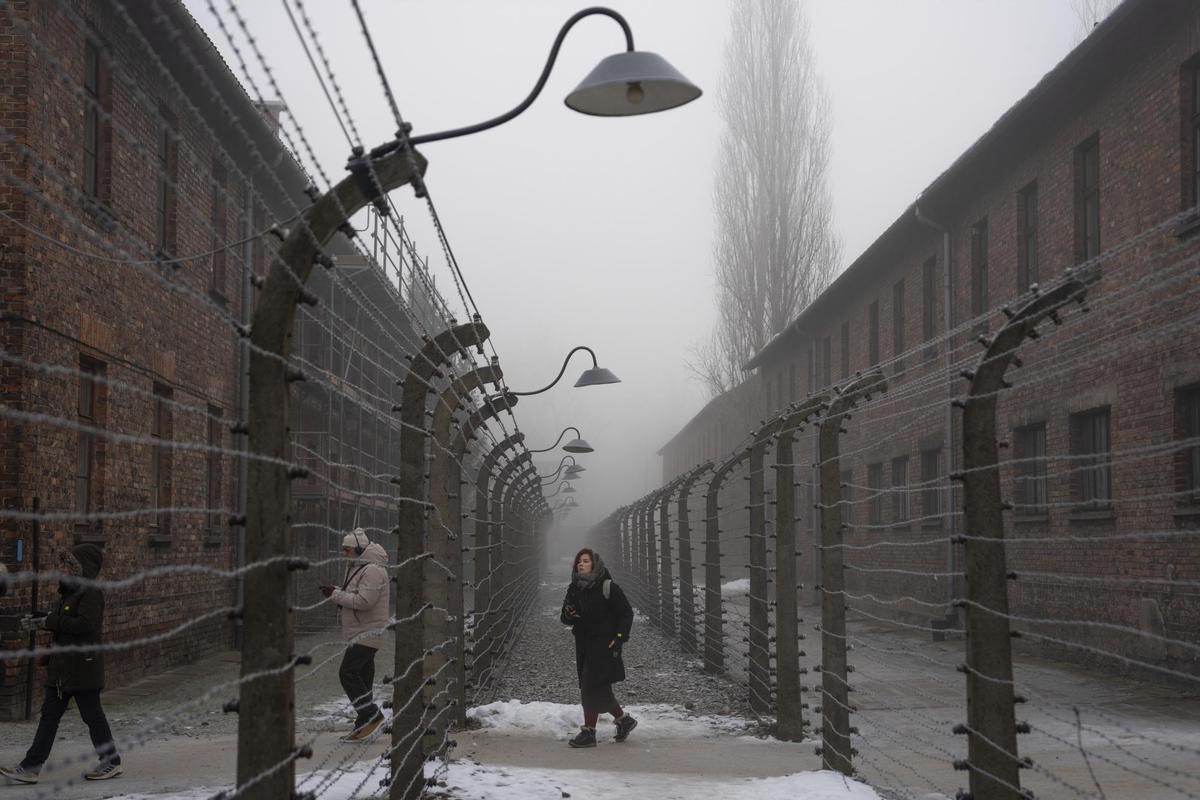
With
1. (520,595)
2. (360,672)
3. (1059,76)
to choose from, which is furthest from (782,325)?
(360,672)

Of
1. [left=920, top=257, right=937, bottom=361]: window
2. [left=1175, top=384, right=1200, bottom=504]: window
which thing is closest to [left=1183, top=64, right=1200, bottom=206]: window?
[left=1175, top=384, right=1200, bottom=504]: window

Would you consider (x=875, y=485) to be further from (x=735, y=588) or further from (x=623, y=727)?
(x=623, y=727)

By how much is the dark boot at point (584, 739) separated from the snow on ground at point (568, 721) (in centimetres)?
58

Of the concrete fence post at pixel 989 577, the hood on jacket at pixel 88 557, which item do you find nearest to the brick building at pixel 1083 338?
the concrete fence post at pixel 989 577

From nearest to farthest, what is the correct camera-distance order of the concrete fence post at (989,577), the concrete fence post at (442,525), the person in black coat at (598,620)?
the concrete fence post at (989,577)
the concrete fence post at (442,525)
the person in black coat at (598,620)

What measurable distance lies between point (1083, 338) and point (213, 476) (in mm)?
11498

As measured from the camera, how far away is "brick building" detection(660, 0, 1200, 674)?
13633 millimetres

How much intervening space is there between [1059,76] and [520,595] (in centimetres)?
1128

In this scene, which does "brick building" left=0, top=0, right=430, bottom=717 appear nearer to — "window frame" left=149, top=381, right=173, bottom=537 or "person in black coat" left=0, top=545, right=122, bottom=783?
"window frame" left=149, top=381, right=173, bottom=537

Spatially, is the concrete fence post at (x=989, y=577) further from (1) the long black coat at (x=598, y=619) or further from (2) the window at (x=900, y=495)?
(2) the window at (x=900, y=495)

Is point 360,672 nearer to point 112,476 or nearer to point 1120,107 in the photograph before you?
point 112,476

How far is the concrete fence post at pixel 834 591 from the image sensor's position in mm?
7777

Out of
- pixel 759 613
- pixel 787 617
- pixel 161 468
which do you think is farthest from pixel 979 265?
pixel 787 617

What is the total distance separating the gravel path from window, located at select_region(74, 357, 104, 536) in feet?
14.8
